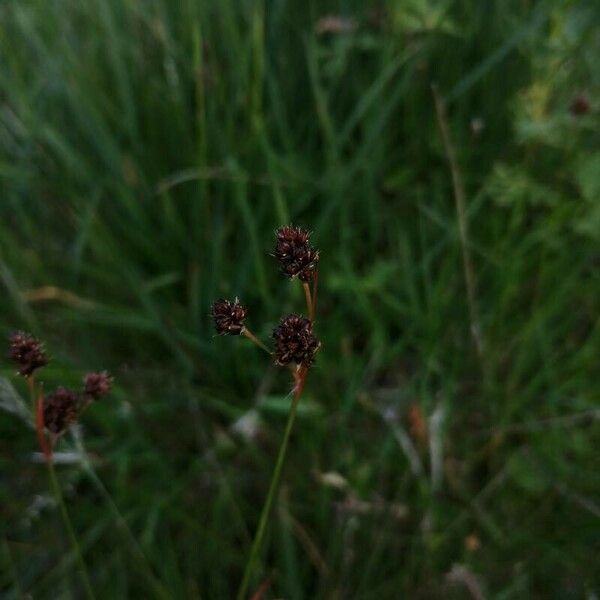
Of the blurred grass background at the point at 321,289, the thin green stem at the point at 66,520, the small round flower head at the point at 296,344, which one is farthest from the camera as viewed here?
the blurred grass background at the point at 321,289

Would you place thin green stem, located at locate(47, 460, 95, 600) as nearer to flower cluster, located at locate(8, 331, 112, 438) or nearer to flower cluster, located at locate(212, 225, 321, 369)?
flower cluster, located at locate(8, 331, 112, 438)

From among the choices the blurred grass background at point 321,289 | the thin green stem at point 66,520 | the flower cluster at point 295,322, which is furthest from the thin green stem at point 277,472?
the blurred grass background at point 321,289

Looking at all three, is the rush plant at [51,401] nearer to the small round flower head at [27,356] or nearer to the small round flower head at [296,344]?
the small round flower head at [27,356]

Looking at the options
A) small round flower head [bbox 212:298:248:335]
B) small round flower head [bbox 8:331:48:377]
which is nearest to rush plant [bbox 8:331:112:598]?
small round flower head [bbox 8:331:48:377]

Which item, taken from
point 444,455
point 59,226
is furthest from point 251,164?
point 444,455

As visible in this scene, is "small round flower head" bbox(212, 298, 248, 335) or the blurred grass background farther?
the blurred grass background

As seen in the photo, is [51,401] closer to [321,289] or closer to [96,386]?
[96,386]

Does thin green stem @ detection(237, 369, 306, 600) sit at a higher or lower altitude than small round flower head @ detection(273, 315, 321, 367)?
lower

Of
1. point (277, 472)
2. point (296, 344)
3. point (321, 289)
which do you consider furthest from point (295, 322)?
point (321, 289)
